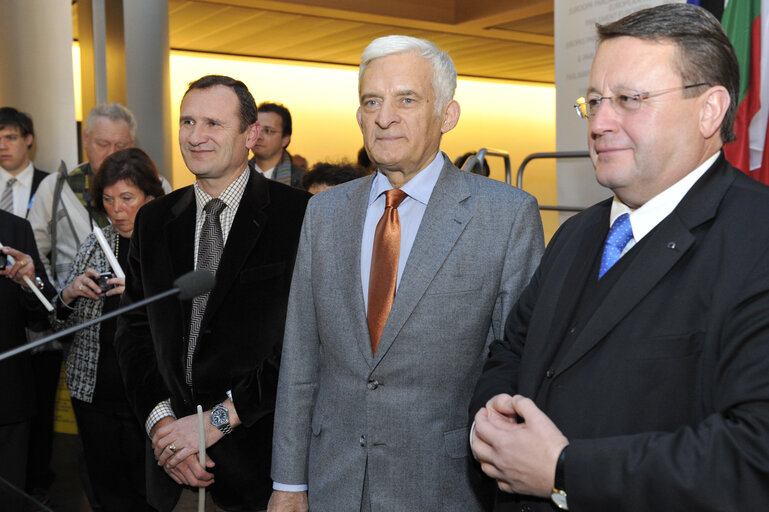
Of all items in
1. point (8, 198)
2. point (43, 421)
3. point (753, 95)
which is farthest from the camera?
point (8, 198)

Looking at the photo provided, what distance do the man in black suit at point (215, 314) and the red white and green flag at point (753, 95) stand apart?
2.03 meters

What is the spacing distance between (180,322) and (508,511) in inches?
48.5

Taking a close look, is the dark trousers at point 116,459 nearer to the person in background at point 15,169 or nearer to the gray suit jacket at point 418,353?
the gray suit jacket at point 418,353

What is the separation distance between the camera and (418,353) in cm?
195

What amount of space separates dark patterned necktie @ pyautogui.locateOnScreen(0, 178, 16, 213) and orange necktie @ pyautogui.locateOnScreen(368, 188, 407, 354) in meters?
3.55

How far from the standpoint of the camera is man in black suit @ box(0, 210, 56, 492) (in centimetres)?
349

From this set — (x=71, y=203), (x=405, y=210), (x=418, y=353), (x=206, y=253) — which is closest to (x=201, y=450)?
(x=206, y=253)

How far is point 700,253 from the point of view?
4.64ft

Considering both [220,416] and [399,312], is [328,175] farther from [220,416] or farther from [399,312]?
[399,312]

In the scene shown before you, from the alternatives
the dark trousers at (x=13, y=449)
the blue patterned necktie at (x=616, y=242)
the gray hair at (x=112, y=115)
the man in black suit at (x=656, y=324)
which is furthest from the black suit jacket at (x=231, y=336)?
the gray hair at (x=112, y=115)

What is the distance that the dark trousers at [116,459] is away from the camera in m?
3.27

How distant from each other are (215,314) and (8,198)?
3080mm

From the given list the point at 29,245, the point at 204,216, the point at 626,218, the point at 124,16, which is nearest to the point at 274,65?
the point at 124,16

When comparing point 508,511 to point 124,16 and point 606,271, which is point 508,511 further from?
point 124,16
